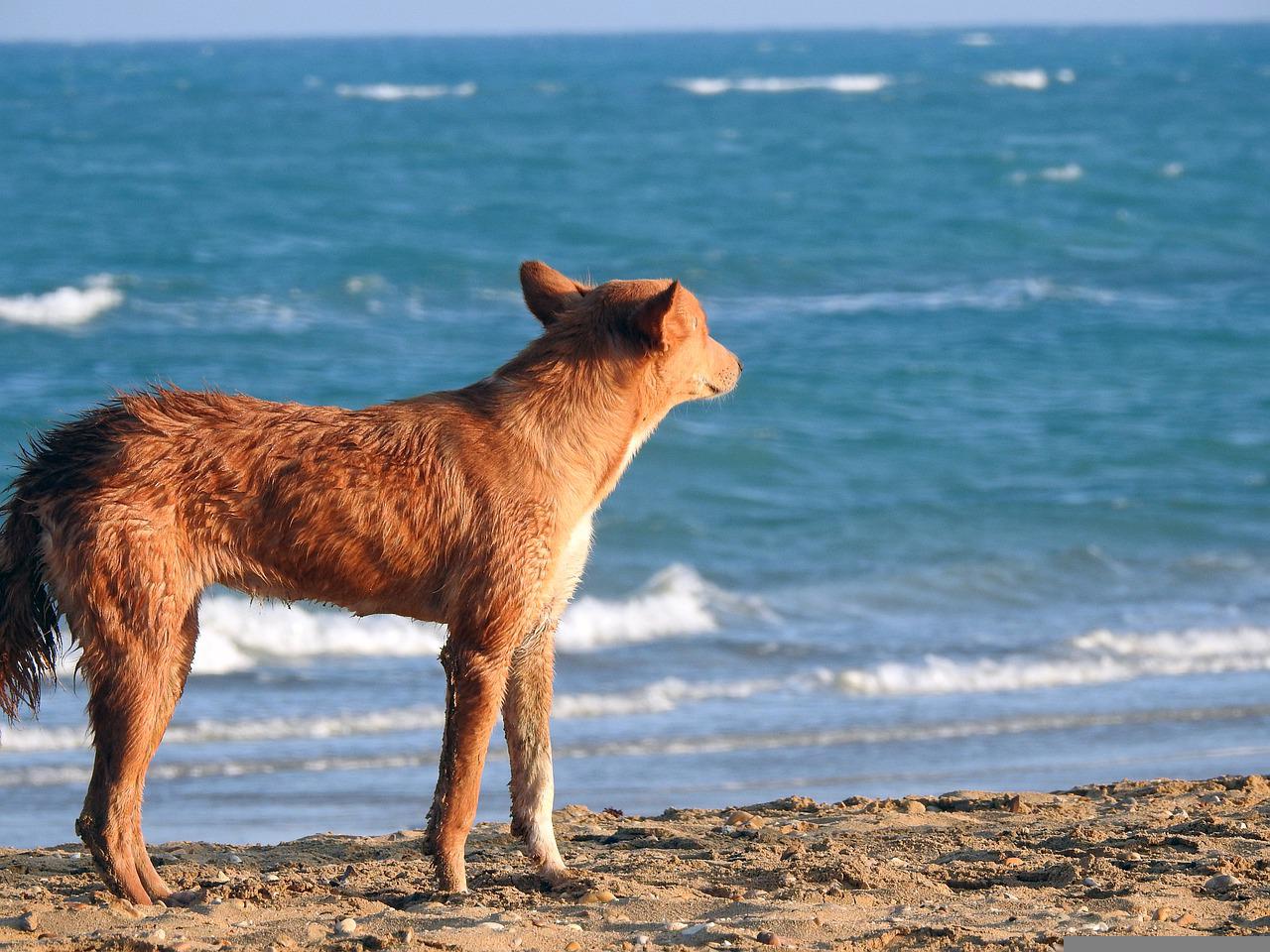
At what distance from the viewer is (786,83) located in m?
87.6

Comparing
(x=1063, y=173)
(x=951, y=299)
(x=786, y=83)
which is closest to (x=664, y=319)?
(x=951, y=299)

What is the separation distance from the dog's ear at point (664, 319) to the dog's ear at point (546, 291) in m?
0.42

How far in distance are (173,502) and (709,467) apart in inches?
449

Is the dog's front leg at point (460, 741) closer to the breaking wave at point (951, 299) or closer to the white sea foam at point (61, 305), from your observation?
the white sea foam at point (61, 305)

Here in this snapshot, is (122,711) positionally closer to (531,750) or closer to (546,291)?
(531,750)

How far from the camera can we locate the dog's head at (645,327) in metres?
5.68

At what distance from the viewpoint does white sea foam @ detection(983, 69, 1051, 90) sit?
76812 millimetres

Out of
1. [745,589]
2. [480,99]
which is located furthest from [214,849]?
[480,99]

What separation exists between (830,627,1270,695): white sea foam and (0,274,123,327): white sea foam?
14.7 meters

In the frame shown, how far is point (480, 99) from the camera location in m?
68.9

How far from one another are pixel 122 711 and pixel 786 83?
86141 mm

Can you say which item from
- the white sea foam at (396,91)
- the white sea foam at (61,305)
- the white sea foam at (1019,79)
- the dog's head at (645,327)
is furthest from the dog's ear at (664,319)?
the white sea foam at (1019,79)

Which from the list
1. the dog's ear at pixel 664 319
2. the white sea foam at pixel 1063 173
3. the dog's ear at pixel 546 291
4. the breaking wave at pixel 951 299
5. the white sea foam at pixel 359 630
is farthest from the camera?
the white sea foam at pixel 1063 173

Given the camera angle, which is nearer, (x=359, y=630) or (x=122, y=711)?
(x=122, y=711)
